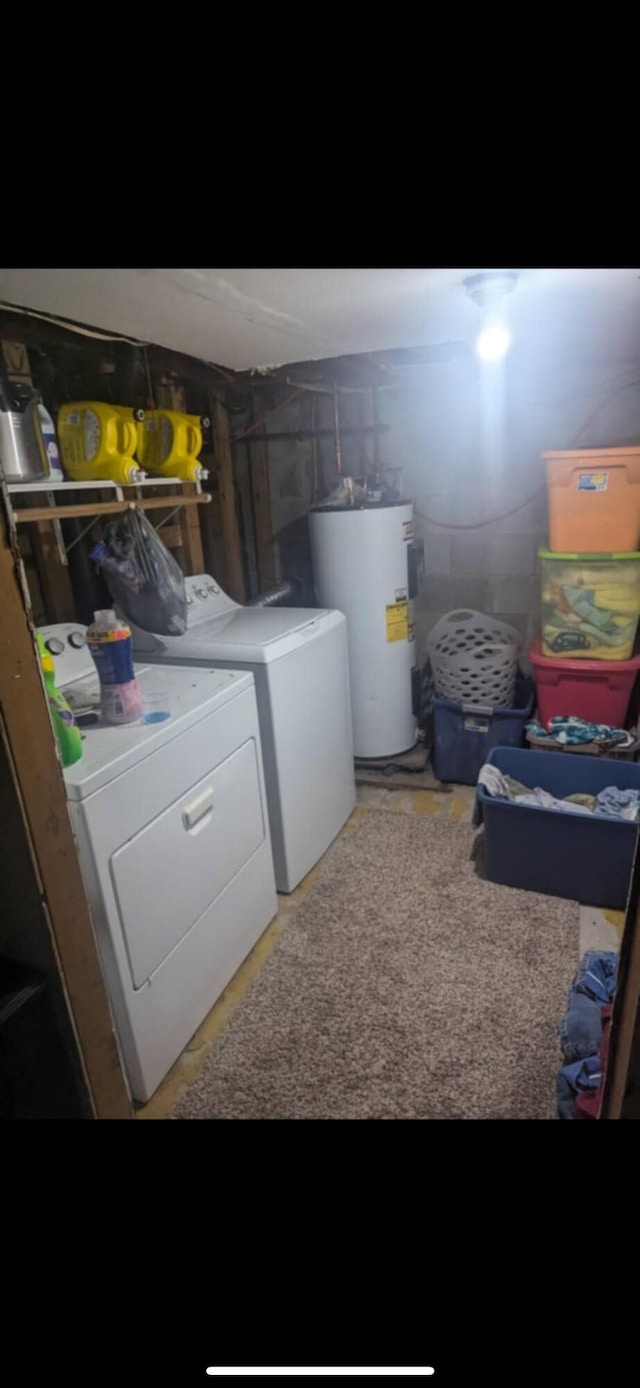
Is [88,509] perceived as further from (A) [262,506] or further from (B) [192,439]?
(A) [262,506]

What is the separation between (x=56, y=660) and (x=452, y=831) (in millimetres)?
1533

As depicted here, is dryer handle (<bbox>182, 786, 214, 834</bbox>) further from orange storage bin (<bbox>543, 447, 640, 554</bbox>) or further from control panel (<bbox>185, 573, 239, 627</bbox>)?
orange storage bin (<bbox>543, 447, 640, 554</bbox>)

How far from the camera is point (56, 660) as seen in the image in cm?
182

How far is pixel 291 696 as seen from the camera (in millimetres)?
2021

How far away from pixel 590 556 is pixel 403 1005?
1.66 meters

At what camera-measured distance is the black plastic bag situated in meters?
1.87

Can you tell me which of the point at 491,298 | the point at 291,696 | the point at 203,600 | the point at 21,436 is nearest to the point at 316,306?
the point at 491,298

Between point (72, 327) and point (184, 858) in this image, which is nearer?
point (184, 858)
